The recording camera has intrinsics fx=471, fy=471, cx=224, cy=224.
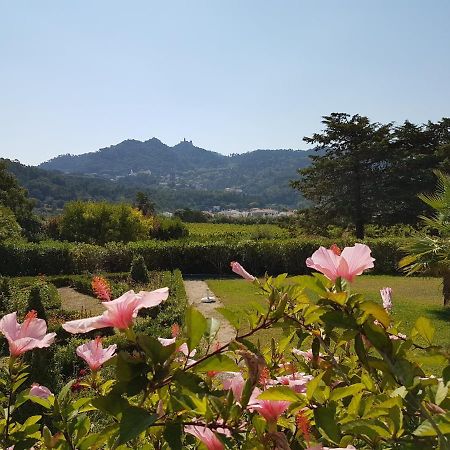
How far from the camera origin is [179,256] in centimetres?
1961

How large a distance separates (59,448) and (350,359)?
0.93 metres

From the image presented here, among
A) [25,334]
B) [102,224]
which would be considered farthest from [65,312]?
[102,224]

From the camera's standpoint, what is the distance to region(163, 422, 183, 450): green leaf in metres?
0.83

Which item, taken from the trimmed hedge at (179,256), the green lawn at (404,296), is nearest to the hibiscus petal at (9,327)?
the green lawn at (404,296)

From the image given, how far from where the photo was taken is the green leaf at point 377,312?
2.85 feet

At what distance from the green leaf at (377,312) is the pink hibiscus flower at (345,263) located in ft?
0.33

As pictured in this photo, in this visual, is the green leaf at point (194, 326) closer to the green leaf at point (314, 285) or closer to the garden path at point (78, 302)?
the green leaf at point (314, 285)

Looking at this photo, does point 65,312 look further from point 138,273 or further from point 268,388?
point 268,388

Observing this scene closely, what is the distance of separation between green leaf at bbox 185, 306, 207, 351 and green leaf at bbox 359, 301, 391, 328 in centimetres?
31

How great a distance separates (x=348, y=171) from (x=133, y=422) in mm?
26877

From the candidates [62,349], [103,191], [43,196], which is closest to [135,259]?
[62,349]

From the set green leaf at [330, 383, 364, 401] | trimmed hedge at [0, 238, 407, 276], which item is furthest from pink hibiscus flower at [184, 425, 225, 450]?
trimmed hedge at [0, 238, 407, 276]

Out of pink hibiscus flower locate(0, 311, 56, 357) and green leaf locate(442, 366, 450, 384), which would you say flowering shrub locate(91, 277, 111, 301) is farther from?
green leaf locate(442, 366, 450, 384)

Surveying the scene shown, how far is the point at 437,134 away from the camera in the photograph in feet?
91.6
